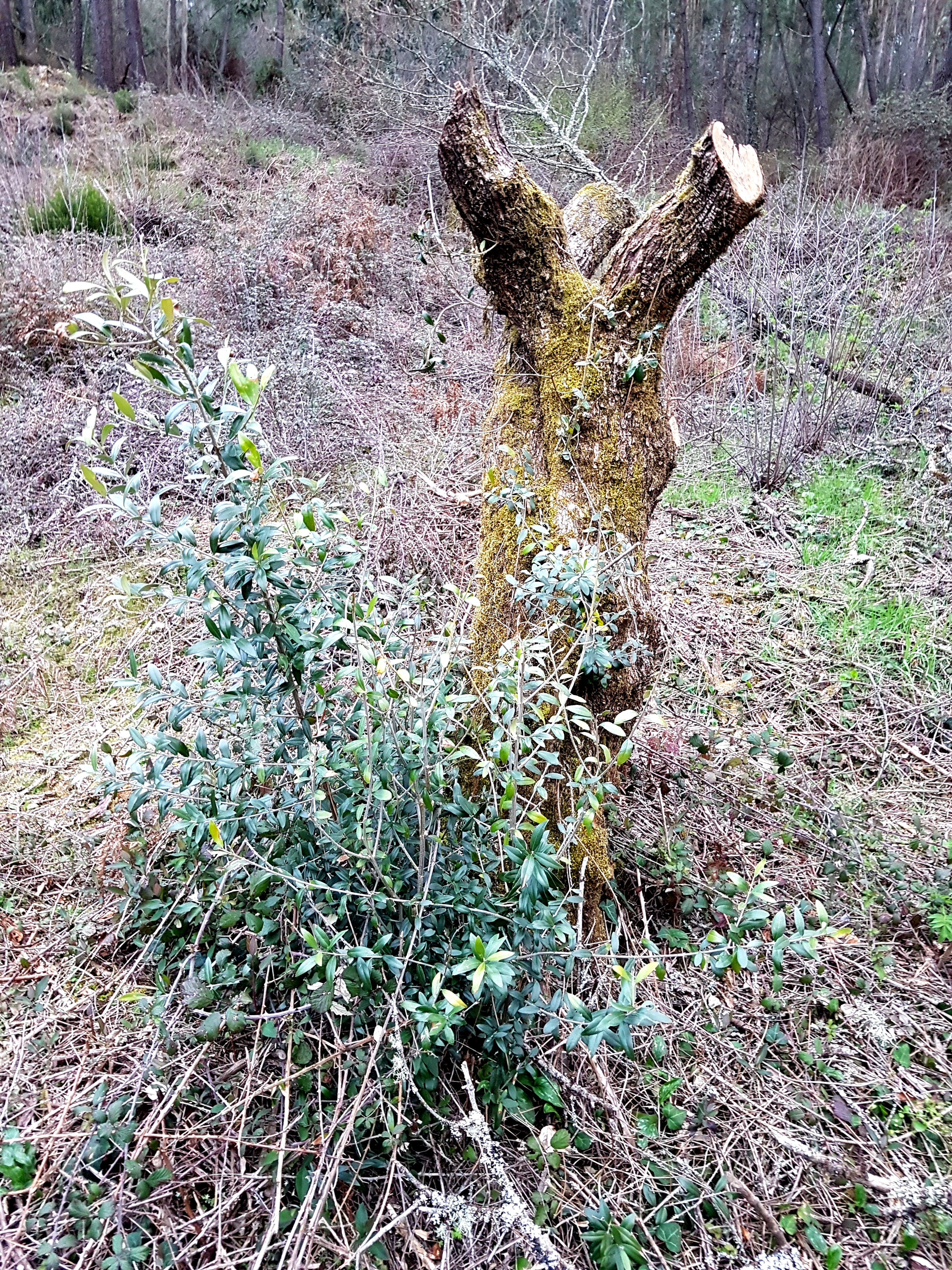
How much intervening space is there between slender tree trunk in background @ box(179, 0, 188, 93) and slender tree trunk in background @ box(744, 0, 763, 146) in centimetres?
1155

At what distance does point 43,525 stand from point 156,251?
11.4 ft

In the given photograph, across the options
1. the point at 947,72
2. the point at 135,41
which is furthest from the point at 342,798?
the point at 947,72

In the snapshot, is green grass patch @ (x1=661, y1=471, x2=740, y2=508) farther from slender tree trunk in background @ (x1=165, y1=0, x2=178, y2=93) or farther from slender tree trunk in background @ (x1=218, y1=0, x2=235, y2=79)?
slender tree trunk in background @ (x1=218, y1=0, x2=235, y2=79)

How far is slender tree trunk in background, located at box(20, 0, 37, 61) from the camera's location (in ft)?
54.6

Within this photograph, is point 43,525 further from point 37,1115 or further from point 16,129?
point 16,129

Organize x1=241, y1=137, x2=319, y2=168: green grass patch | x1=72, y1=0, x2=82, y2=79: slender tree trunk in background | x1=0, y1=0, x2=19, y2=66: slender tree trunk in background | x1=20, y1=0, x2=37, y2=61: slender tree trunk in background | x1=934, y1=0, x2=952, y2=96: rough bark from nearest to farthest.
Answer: x1=241, y1=137, x2=319, y2=168: green grass patch
x1=934, y1=0, x2=952, y2=96: rough bark
x1=0, y1=0, x2=19, y2=66: slender tree trunk in background
x1=72, y1=0, x2=82, y2=79: slender tree trunk in background
x1=20, y1=0, x2=37, y2=61: slender tree trunk in background

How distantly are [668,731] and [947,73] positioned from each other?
15129 mm

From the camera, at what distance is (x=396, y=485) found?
429cm

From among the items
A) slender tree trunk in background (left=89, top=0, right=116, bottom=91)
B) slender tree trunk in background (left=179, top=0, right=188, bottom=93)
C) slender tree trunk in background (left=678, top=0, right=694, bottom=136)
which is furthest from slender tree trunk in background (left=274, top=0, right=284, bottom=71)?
slender tree trunk in background (left=678, top=0, right=694, bottom=136)

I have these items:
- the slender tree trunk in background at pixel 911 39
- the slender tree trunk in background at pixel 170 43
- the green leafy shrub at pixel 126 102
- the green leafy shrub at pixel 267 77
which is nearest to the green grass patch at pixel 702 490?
the green leafy shrub at pixel 126 102

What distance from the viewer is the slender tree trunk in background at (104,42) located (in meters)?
12.2

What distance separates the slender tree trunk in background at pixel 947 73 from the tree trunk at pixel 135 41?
1260 centimetres

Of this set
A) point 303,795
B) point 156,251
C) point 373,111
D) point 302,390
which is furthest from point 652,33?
point 303,795

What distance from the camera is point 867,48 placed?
52.0 feet
